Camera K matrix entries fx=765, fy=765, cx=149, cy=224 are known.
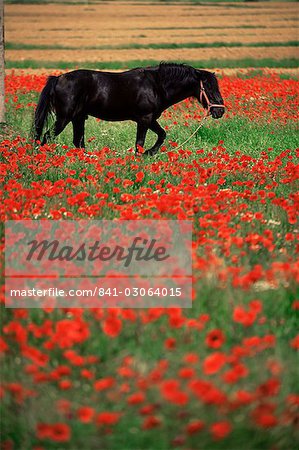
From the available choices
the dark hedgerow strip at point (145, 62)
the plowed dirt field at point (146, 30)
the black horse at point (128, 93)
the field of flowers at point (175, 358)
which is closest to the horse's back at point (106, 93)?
the black horse at point (128, 93)

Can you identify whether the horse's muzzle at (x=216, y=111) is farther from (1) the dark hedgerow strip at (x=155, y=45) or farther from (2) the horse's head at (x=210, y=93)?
(1) the dark hedgerow strip at (x=155, y=45)

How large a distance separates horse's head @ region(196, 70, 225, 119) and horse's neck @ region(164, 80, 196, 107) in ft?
0.48

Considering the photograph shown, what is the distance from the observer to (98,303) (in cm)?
446

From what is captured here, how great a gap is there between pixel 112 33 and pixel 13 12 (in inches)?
694

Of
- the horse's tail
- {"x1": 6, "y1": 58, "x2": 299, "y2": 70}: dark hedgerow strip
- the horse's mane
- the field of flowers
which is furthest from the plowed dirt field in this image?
the field of flowers

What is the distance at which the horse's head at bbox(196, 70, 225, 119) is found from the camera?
12219 millimetres

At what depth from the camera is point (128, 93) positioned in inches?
481

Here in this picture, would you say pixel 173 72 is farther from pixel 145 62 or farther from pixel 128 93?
pixel 145 62

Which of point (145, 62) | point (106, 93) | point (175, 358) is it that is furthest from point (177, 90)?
point (145, 62)

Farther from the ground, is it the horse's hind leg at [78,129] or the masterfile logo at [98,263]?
the masterfile logo at [98,263]

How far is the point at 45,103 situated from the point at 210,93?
104 inches

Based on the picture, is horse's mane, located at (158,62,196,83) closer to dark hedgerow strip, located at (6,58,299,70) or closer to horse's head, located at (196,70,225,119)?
horse's head, located at (196,70,225,119)

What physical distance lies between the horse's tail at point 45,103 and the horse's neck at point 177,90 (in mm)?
1785

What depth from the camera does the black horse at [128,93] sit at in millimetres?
11984
